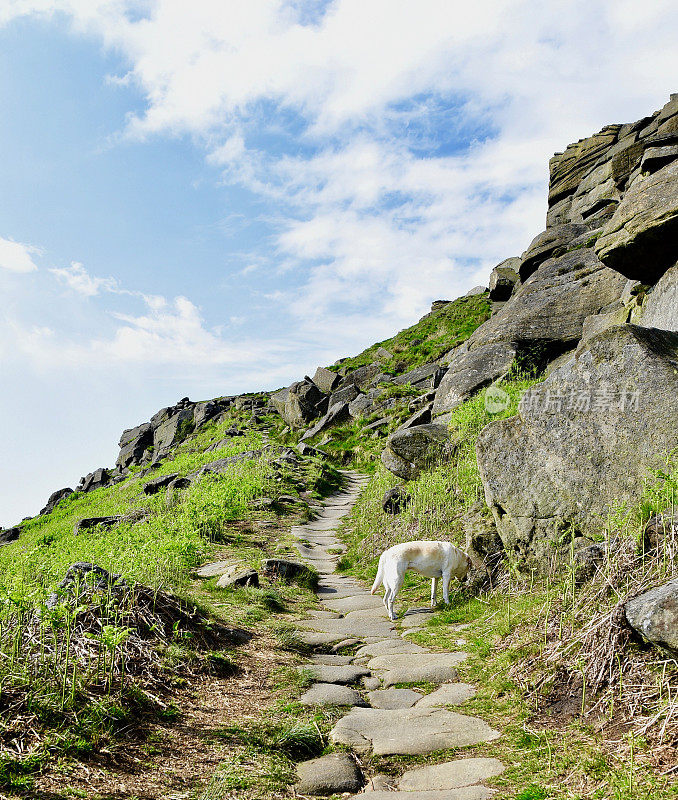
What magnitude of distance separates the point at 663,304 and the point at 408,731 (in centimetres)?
866

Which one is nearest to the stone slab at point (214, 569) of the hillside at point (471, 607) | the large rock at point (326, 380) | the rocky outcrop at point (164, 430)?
the hillside at point (471, 607)

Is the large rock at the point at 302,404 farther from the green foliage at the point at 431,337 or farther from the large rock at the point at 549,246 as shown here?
the large rock at the point at 549,246

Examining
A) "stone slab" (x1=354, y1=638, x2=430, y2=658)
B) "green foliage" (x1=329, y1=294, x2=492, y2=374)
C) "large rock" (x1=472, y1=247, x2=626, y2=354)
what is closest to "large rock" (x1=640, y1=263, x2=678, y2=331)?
"large rock" (x1=472, y1=247, x2=626, y2=354)

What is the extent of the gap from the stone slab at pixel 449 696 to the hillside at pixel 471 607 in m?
0.15

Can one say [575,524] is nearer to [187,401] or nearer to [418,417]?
[418,417]

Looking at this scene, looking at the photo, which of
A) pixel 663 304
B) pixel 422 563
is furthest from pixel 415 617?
pixel 663 304

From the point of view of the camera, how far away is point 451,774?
404cm

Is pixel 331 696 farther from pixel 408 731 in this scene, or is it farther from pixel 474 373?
pixel 474 373

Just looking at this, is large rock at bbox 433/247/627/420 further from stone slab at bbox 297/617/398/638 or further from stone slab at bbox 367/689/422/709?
stone slab at bbox 367/689/422/709

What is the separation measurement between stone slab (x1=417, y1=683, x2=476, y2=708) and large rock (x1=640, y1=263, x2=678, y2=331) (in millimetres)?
6862

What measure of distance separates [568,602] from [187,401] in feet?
169

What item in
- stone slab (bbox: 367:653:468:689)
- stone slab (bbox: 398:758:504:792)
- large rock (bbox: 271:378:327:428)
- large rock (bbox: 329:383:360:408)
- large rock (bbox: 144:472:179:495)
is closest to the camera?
stone slab (bbox: 398:758:504:792)

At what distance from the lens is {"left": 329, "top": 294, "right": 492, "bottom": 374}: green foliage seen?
40531 millimetres

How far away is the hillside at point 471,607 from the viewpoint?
402 cm
